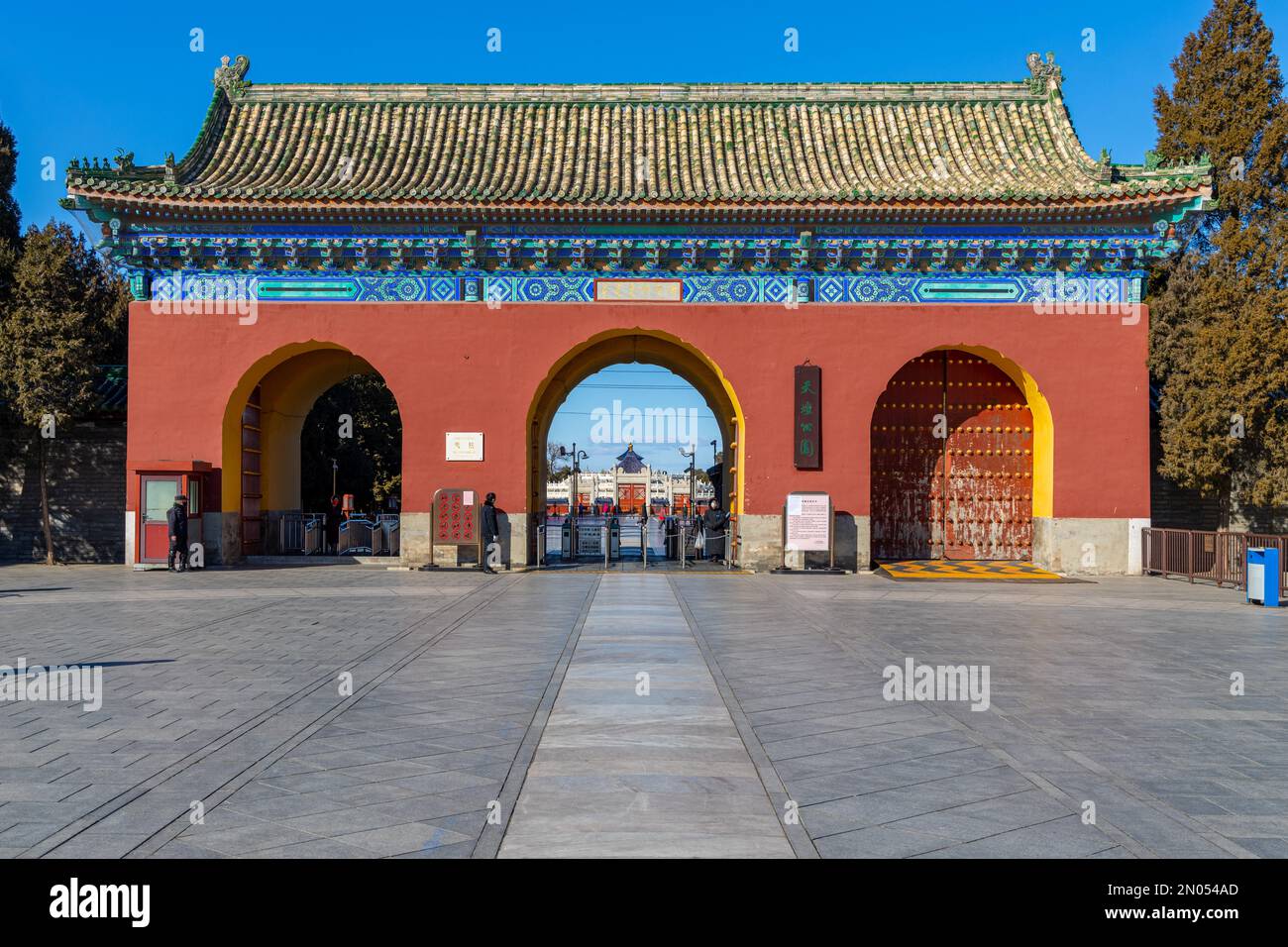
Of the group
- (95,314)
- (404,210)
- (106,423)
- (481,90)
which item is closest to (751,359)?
(404,210)

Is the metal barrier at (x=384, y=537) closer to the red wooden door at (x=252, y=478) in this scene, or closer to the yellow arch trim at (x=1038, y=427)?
the red wooden door at (x=252, y=478)

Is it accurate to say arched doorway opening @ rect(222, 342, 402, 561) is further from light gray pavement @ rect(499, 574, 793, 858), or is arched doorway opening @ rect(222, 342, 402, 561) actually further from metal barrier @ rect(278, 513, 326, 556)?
light gray pavement @ rect(499, 574, 793, 858)

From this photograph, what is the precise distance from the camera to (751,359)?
16938 mm

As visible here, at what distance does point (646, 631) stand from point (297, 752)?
488cm

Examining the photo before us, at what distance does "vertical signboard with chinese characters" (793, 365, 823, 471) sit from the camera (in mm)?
16844

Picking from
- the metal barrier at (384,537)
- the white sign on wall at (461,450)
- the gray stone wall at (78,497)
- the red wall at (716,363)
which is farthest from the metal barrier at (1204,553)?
the gray stone wall at (78,497)

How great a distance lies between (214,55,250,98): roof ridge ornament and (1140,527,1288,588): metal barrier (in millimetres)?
18408

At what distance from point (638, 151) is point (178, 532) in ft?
34.0

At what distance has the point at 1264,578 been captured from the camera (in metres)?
12.4

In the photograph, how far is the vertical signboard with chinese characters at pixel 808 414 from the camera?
663 inches

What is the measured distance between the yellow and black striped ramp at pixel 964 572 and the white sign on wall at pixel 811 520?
1.20m

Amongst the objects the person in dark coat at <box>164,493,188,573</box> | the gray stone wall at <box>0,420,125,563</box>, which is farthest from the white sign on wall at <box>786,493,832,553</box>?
the gray stone wall at <box>0,420,125,563</box>

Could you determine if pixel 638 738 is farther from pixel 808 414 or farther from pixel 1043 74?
pixel 1043 74

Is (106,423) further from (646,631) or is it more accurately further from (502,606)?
(646,631)
